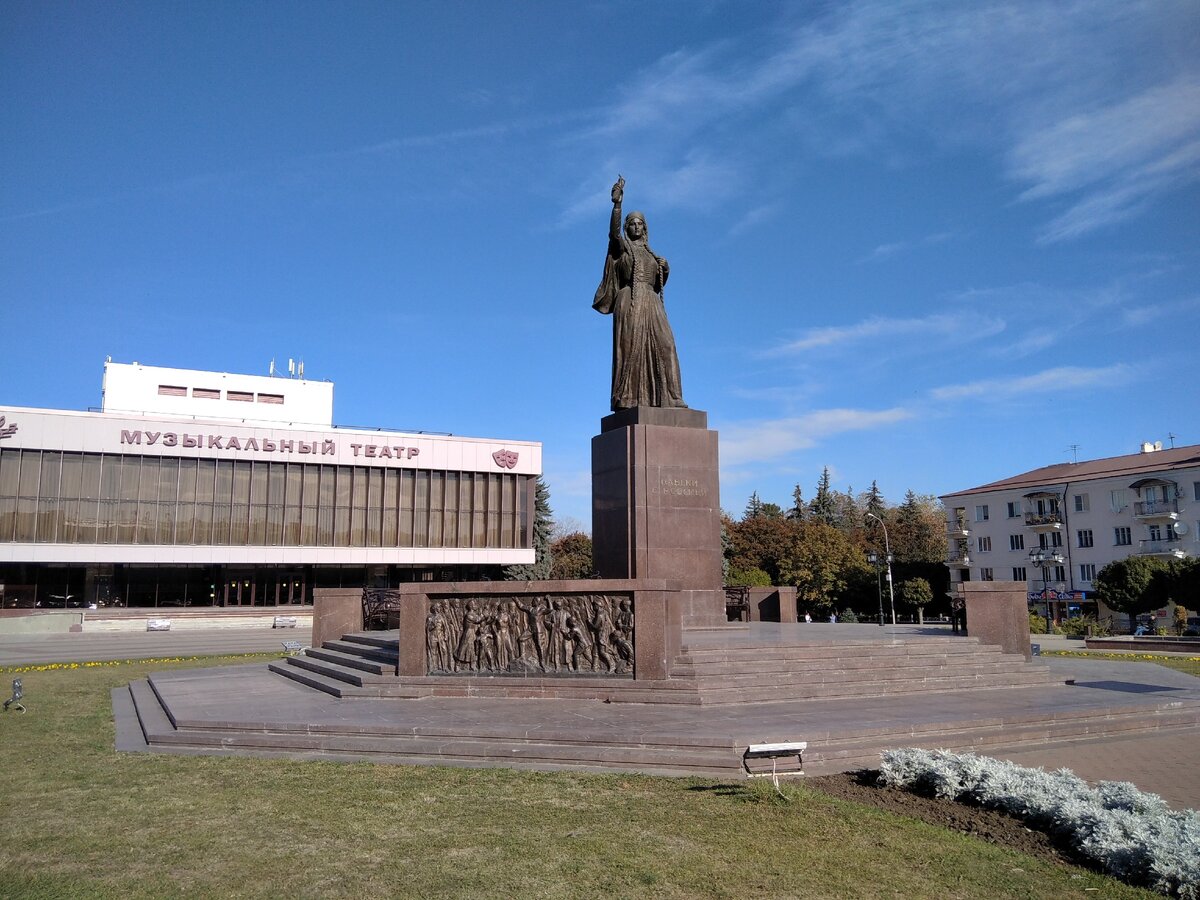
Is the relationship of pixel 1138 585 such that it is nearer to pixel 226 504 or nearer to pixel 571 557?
pixel 571 557

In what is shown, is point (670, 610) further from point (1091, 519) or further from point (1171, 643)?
point (1091, 519)

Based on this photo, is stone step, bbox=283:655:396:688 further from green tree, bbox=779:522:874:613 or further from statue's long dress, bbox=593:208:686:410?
green tree, bbox=779:522:874:613

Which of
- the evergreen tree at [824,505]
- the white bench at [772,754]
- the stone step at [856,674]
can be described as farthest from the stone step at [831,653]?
the evergreen tree at [824,505]

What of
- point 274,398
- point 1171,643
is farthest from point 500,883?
point 274,398

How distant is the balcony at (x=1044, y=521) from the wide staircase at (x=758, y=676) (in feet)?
147

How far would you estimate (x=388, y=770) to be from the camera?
8.56m

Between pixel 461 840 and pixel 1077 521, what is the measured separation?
2211 inches

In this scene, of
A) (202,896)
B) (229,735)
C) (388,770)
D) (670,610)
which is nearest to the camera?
(202,896)

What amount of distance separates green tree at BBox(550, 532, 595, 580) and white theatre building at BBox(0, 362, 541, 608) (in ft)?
27.6

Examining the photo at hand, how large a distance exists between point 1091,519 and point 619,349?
47.6 meters

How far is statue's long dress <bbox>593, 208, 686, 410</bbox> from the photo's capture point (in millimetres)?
15727

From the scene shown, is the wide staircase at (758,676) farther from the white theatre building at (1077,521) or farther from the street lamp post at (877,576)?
the white theatre building at (1077,521)

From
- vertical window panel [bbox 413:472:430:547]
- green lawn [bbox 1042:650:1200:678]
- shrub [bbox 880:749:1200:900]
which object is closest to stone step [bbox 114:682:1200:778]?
shrub [bbox 880:749:1200:900]

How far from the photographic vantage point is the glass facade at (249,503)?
45719 mm
